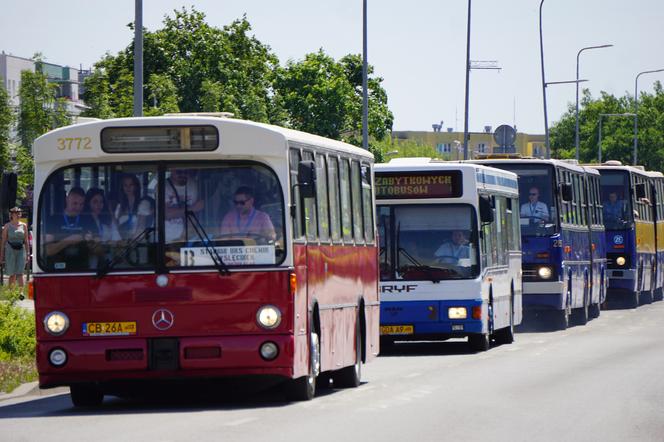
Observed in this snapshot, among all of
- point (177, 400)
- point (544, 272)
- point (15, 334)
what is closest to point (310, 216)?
point (177, 400)

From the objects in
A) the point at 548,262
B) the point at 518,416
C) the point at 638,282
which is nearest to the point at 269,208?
the point at 518,416

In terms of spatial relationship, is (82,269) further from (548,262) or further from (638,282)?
(638,282)

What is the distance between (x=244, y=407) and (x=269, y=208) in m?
1.86

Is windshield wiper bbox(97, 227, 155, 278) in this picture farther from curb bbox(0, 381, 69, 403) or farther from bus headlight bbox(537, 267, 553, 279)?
bus headlight bbox(537, 267, 553, 279)

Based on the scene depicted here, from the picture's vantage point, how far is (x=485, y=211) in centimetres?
2756

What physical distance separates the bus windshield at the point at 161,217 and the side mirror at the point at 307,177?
0.24 meters

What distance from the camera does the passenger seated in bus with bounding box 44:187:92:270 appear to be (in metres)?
16.7

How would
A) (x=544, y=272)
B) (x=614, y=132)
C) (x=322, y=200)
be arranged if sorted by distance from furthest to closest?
(x=614, y=132), (x=544, y=272), (x=322, y=200)

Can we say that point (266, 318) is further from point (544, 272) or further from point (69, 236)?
point (544, 272)

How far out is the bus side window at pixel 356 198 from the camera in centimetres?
2047

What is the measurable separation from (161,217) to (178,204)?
7.7 inches

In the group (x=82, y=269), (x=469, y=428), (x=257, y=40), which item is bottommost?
(x=469, y=428)

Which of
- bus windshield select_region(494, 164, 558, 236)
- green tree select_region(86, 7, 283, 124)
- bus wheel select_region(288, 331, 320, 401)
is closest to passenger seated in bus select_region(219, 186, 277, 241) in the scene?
bus wheel select_region(288, 331, 320, 401)

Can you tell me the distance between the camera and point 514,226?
32.7 metres
